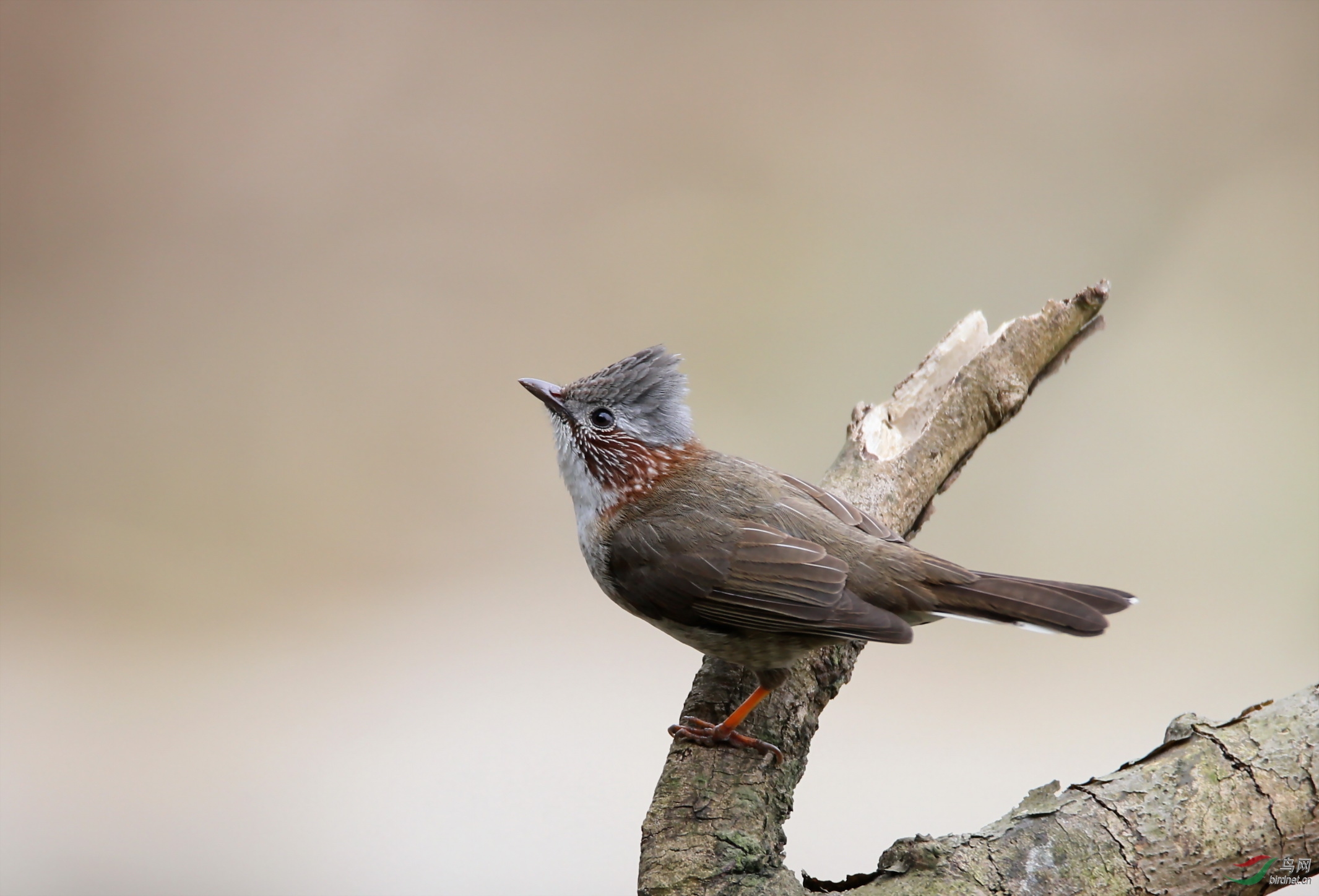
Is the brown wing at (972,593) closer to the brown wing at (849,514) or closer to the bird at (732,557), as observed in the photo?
the bird at (732,557)

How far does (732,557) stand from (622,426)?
63 centimetres

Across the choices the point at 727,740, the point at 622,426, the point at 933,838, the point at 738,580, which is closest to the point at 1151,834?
the point at 933,838

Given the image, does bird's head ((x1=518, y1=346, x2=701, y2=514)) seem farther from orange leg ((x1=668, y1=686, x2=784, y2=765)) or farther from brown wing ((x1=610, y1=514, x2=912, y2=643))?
orange leg ((x1=668, y1=686, x2=784, y2=765))

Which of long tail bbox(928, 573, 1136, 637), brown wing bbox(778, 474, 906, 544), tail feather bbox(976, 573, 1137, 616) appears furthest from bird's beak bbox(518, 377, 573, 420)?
tail feather bbox(976, 573, 1137, 616)

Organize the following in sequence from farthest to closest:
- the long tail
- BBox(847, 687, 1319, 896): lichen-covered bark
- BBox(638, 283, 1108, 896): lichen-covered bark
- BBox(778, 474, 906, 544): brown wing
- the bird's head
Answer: the bird's head < BBox(778, 474, 906, 544): brown wing < the long tail < BBox(638, 283, 1108, 896): lichen-covered bark < BBox(847, 687, 1319, 896): lichen-covered bark

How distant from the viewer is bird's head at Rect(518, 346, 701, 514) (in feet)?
10.9

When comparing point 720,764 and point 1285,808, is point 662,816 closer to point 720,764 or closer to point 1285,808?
point 720,764

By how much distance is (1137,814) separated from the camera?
7.66 feet

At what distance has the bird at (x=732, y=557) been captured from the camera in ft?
9.14

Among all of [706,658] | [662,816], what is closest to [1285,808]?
[662,816]

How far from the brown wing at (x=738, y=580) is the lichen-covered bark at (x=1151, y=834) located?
1.87ft

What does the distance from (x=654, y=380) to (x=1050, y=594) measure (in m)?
1.39

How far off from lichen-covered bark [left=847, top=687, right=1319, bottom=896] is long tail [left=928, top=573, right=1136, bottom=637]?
0.38m

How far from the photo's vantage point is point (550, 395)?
3438 mm
